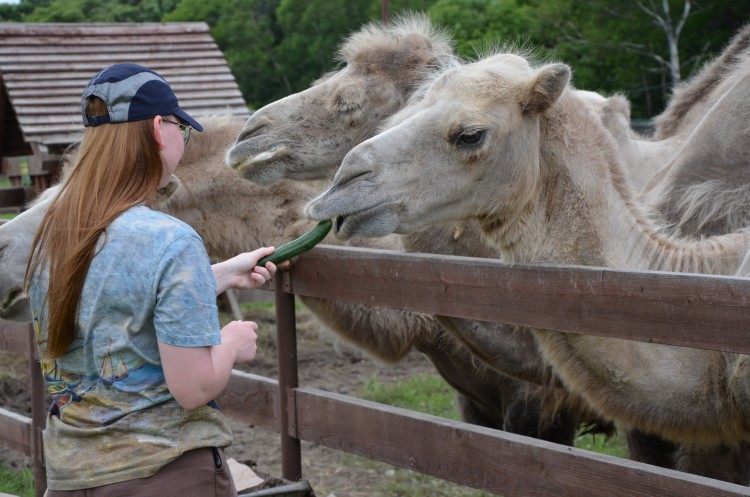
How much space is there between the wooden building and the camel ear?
24.1ft

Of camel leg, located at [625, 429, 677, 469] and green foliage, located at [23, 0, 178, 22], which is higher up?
Result: green foliage, located at [23, 0, 178, 22]

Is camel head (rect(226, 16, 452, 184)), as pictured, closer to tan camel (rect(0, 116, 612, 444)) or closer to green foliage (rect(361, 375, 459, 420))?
tan camel (rect(0, 116, 612, 444))

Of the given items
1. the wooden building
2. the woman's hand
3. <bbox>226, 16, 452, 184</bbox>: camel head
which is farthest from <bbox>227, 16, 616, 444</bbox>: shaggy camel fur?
the wooden building

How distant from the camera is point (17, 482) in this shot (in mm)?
6445

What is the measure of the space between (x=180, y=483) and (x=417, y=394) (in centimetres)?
560

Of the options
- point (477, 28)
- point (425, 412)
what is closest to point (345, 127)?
point (425, 412)

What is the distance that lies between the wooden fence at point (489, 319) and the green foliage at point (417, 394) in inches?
114

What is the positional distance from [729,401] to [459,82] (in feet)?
5.13

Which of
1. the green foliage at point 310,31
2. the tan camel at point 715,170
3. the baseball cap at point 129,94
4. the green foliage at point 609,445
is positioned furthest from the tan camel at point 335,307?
the green foliage at point 310,31

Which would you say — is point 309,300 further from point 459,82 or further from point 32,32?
point 32,32

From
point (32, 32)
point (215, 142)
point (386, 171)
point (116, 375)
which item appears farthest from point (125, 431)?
point (32, 32)

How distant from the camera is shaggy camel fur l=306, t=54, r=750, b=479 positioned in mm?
3406

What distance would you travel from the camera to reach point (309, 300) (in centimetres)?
485

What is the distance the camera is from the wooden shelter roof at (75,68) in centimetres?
1091
